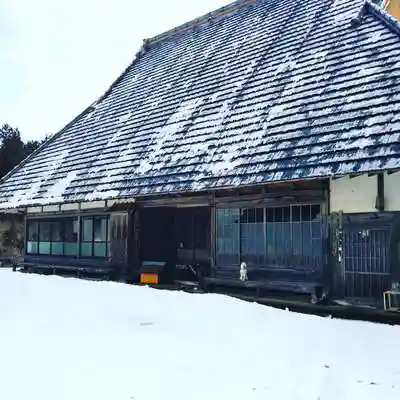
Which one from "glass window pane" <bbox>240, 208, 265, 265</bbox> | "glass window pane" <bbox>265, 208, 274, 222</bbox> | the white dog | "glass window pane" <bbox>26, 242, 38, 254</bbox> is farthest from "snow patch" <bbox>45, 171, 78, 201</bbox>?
"glass window pane" <bbox>265, 208, 274, 222</bbox>

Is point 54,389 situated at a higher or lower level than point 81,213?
lower

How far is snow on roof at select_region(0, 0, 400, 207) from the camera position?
906 centimetres

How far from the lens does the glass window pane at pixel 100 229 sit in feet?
49.3

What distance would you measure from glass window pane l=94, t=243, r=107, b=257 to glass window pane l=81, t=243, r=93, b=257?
0.30 metres

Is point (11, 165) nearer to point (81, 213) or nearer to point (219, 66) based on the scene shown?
point (81, 213)

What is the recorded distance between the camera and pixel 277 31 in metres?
13.7

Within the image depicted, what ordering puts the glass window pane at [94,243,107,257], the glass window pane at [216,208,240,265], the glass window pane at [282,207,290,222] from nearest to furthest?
the glass window pane at [282,207,290,222]
the glass window pane at [216,208,240,265]
the glass window pane at [94,243,107,257]

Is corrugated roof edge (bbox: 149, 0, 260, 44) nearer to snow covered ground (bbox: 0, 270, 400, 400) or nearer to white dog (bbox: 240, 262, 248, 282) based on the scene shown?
white dog (bbox: 240, 262, 248, 282)

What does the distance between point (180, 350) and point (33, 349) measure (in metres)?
1.77

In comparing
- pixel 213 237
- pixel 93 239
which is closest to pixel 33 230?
pixel 93 239

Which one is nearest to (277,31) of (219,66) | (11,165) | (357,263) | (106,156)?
(219,66)

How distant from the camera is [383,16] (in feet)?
34.4

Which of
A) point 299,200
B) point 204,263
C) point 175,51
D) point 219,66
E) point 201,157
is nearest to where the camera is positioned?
point 299,200

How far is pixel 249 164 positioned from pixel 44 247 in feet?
34.8
